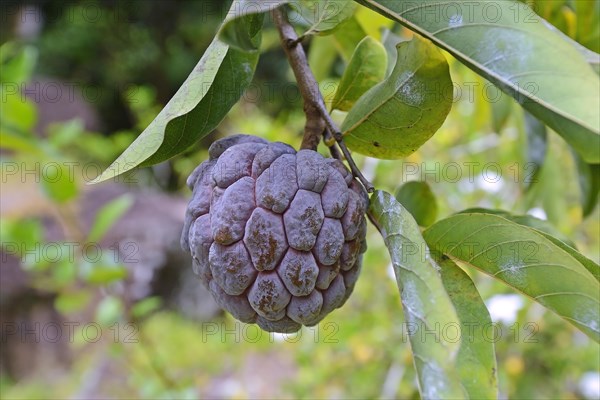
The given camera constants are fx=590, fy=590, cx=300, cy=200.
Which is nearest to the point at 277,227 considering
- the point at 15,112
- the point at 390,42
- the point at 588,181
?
the point at 390,42

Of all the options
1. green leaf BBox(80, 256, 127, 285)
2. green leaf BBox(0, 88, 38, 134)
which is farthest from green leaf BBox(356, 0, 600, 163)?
green leaf BBox(80, 256, 127, 285)

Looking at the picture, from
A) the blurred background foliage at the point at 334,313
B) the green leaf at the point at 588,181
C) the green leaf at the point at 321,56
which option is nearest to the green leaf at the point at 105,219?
the blurred background foliage at the point at 334,313

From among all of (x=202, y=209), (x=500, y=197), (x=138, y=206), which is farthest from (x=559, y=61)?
(x=138, y=206)

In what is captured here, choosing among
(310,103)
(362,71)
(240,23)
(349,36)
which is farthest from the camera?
(349,36)

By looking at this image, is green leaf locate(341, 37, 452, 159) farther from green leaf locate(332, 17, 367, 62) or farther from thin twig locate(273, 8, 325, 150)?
green leaf locate(332, 17, 367, 62)

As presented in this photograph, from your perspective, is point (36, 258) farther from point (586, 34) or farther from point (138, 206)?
point (138, 206)

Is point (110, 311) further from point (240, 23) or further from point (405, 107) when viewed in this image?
point (240, 23)
